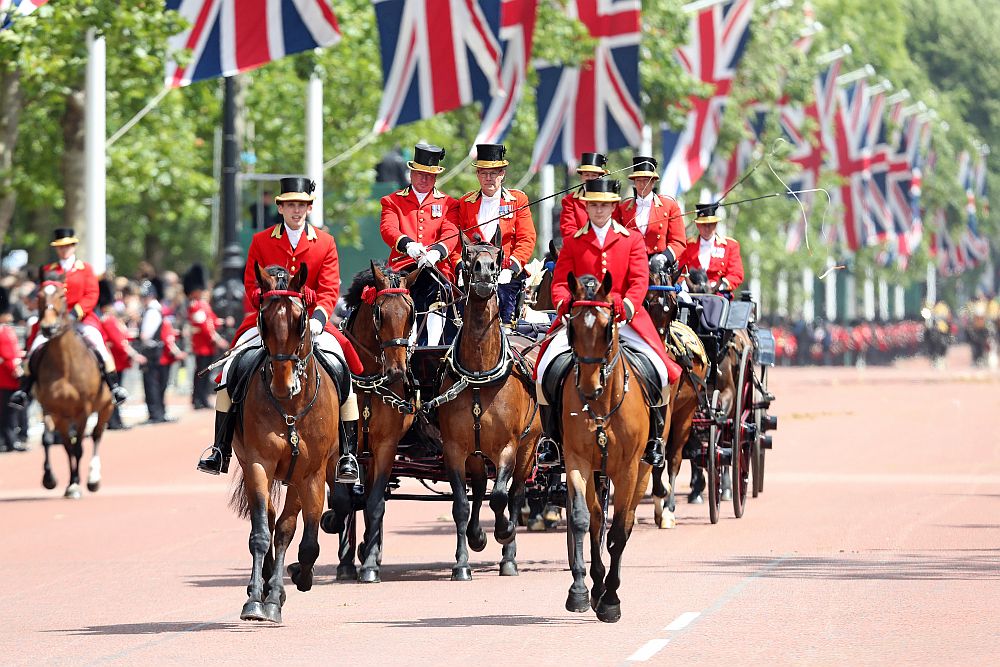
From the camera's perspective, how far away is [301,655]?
11102 mm

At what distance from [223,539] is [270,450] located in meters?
5.42

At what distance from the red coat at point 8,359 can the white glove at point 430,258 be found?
1332cm

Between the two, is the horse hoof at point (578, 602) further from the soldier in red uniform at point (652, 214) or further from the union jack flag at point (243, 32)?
the union jack flag at point (243, 32)

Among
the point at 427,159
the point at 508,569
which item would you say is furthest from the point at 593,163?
the point at 508,569

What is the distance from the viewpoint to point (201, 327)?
35125 millimetres

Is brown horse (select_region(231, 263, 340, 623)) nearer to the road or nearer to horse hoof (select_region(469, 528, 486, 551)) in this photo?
the road

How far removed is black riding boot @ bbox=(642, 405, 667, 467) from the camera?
13117mm

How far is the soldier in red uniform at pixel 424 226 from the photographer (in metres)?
15.1

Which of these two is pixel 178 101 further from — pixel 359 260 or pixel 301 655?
pixel 301 655

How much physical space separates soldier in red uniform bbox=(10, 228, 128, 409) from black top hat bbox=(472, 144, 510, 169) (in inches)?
283

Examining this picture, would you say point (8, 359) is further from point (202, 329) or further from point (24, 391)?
point (202, 329)

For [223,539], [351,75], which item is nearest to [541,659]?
[223,539]

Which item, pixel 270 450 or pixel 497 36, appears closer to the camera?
pixel 270 450

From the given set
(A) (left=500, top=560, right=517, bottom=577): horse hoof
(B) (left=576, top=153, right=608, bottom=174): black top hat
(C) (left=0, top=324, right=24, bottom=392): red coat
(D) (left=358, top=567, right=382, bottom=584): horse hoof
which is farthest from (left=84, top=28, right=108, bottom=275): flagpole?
(A) (left=500, top=560, right=517, bottom=577): horse hoof
